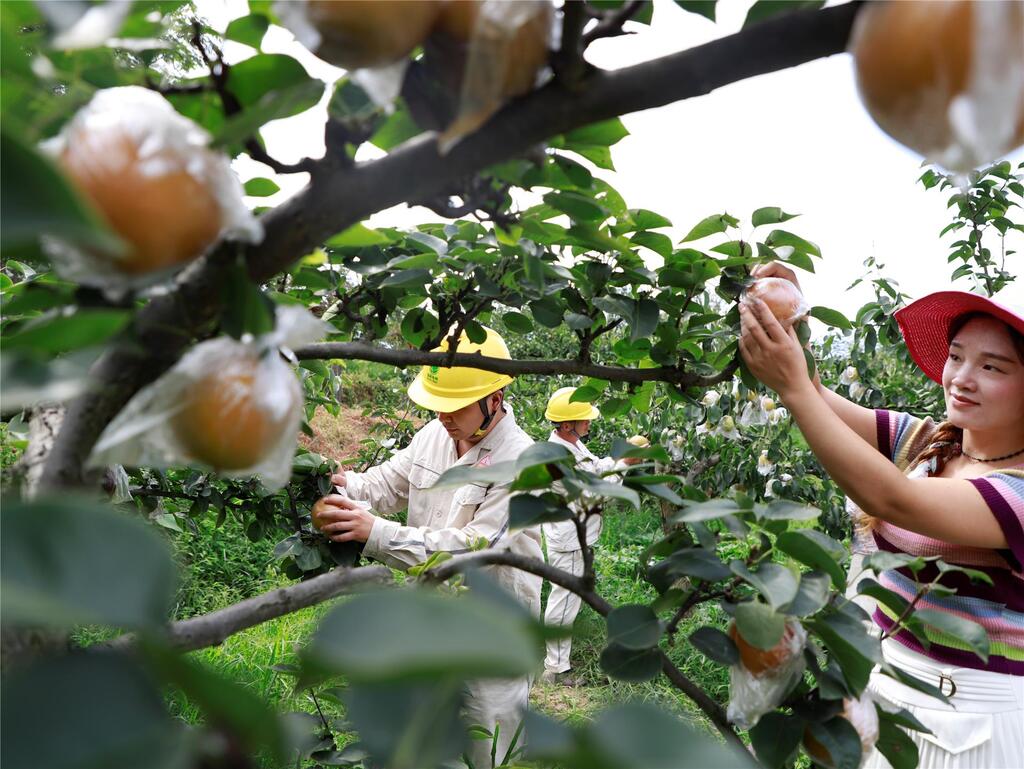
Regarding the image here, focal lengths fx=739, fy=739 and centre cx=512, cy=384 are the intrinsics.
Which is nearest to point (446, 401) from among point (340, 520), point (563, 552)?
point (340, 520)

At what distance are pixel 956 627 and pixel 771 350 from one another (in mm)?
509

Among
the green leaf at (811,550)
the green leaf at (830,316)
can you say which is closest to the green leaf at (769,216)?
the green leaf at (830,316)

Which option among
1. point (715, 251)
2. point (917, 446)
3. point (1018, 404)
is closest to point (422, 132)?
point (715, 251)

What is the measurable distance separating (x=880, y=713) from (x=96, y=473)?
0.68 m

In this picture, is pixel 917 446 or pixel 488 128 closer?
pixel 488 128

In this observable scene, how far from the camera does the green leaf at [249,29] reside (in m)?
0.43

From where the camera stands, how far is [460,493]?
2.07 metres

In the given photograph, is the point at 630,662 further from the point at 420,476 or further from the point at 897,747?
the point at 420,476

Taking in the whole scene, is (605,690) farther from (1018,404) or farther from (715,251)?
(715,251)

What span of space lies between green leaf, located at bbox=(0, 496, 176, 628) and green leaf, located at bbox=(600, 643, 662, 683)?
46 centimetres

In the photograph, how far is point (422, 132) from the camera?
0.45m

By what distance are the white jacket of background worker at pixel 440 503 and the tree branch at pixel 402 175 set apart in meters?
1.39

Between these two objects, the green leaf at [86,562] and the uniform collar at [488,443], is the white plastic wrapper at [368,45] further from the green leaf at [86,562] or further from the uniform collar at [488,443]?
the uniform collar at [488,443]

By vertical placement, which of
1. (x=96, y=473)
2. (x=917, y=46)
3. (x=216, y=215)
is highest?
(x=917, y=46)
